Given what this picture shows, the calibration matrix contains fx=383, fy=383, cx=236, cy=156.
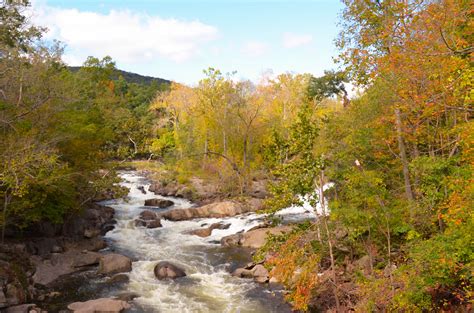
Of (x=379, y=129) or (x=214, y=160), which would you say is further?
(x=214, y=160)

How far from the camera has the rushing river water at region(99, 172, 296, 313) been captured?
1747cm

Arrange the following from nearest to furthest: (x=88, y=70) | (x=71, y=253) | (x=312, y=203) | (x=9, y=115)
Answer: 1. (x=312, y=203)
2. (x=9, y=115)
3. (x=71, y=253)
4. (x=88, y=70)

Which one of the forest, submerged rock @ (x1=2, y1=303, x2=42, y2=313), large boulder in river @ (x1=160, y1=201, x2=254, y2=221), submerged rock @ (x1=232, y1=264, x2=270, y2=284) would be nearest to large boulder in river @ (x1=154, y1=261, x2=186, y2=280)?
submerged rock @ (x1=232, y1=264, x2=270, y2=284)

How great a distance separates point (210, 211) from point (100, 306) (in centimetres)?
1817

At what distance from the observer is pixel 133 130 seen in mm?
67875

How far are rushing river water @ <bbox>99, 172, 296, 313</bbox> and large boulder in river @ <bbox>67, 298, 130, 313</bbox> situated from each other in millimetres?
889

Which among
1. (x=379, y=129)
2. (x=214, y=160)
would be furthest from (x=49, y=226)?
(x=214, y=160)

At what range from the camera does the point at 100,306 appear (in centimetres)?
1642

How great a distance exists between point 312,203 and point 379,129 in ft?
28.8

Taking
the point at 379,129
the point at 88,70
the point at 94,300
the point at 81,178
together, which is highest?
the point at 88,70

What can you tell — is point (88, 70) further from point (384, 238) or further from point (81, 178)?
point (384, 238)

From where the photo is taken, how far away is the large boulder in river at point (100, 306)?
1622 centimetres

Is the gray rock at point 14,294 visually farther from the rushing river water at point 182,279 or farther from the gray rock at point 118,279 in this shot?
the gray rock at point 118,279

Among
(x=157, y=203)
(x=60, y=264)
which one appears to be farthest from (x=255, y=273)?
(x=157, y=203)
